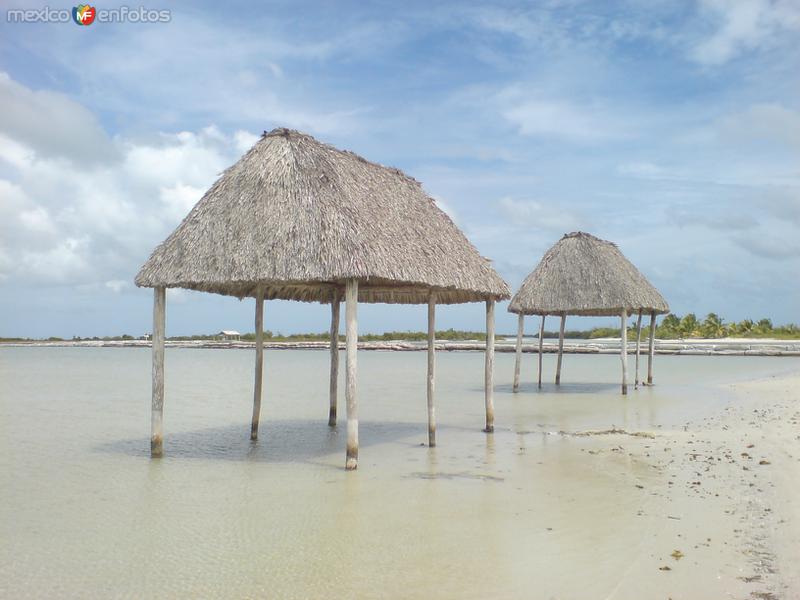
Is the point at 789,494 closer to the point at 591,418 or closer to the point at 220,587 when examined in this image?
the point at 220,587

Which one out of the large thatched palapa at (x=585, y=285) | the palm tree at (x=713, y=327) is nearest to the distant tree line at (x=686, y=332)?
the palm tree at (x=713, y=327)

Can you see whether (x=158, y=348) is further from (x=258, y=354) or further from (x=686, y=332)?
(x=686, y=332)

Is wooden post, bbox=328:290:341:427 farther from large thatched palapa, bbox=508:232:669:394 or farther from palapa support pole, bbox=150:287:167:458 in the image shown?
large thatched palapa, bbox=508:232:669:394

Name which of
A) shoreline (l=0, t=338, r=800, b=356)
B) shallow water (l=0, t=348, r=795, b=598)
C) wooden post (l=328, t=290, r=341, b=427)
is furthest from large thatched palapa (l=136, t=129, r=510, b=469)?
shoreline (l=0, t=338, r=800, b=356)

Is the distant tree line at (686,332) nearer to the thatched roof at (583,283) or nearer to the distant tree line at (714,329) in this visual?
the distant tree line at (714,329)

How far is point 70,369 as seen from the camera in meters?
33.0

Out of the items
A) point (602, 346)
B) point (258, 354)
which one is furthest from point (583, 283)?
point (602, 346)

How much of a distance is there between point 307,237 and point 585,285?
11.7 metres

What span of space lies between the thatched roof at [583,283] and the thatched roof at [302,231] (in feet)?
28.2

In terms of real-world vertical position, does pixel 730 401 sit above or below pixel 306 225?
below

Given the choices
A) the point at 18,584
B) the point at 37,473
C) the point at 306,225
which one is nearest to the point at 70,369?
the point at 37,473

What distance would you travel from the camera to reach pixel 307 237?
340 inches

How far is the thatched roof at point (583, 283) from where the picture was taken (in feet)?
60.9

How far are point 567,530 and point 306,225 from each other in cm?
446
